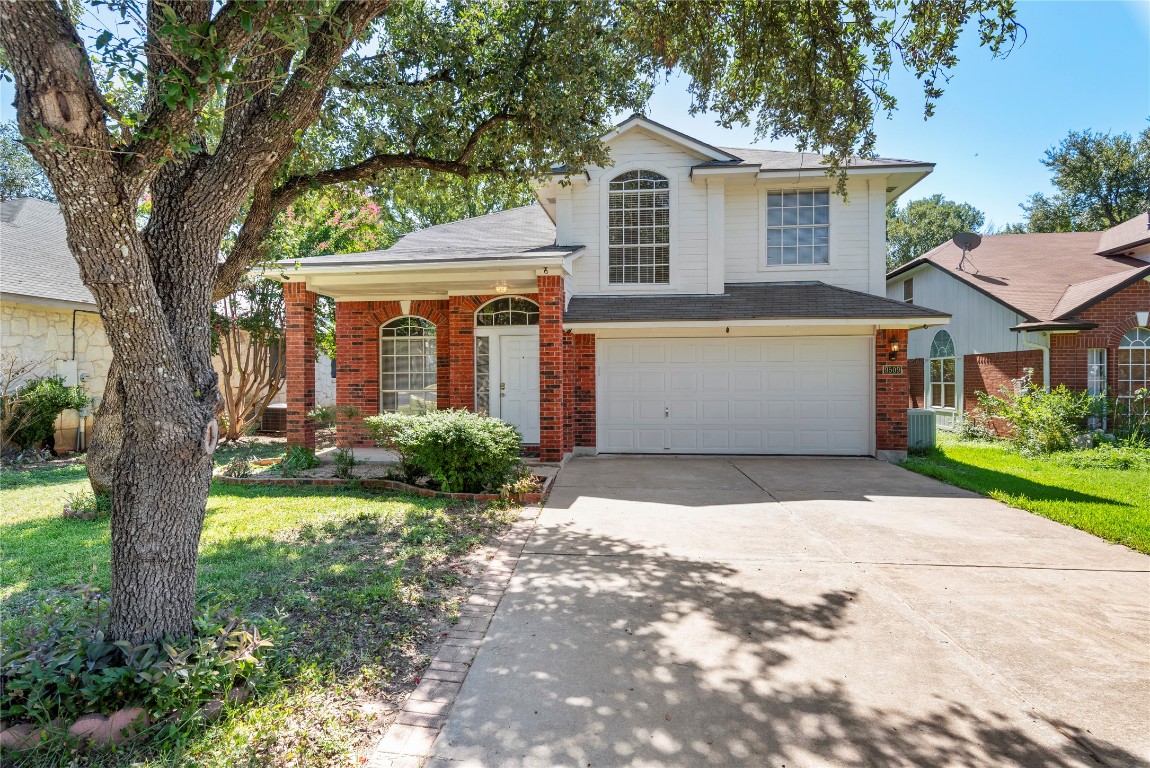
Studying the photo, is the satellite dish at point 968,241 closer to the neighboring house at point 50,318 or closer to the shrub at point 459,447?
the shrub at point 459,447

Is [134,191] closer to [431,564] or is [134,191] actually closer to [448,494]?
[431,564]

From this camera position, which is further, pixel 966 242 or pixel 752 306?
pixel 966 242

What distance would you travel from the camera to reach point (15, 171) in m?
21.3

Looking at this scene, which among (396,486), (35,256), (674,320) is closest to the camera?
(396,486)

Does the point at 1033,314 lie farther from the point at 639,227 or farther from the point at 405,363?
the point at 405,363

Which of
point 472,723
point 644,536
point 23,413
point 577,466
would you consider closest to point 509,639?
point 472,723

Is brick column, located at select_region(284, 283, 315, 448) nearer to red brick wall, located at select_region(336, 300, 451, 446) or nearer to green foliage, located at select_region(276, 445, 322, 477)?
green foliage, located at select_region(276, 445, 322, 477)

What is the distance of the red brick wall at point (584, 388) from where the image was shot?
1077cm

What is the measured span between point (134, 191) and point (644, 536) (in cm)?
479

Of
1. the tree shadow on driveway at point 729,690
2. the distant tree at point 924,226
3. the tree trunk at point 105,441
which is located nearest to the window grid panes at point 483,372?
the tree trunk at point 105,441

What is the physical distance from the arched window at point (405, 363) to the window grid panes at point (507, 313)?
Result: 4.09 ft

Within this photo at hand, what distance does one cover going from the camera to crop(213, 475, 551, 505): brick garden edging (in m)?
6.98

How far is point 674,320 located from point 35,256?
44.7ft

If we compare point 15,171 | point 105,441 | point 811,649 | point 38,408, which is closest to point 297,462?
point 105,441
